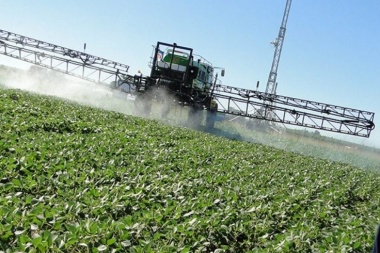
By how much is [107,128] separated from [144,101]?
36.4 ft

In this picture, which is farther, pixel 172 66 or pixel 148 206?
pixel 172 66

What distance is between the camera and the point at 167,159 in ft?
27.4

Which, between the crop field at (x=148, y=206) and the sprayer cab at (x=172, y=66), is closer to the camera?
the crop field at (x=148, y=206)

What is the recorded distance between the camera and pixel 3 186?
4.35 metres

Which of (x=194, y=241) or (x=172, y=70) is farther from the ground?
(x=172, y=70)

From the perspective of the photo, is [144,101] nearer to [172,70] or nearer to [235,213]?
[172,70]

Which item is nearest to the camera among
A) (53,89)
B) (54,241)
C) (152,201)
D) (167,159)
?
(54,241)

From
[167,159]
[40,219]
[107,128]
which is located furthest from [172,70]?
[40,219]

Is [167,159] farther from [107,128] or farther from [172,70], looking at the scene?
[172,70]

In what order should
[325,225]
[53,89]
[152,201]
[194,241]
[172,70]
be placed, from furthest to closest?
[53,89], [172,70], [325,225], [152,201], [194,241]

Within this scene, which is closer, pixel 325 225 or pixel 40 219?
pixel 40 219

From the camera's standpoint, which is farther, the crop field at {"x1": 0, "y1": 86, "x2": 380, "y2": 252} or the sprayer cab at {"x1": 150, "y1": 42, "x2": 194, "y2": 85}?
the sprayer cab at {"x1": 150, "y1": 42, "x2": 194, "y2": 85}

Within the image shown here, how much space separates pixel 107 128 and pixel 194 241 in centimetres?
885

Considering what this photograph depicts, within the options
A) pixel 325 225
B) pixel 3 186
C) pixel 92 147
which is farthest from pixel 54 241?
pixel 92 147
